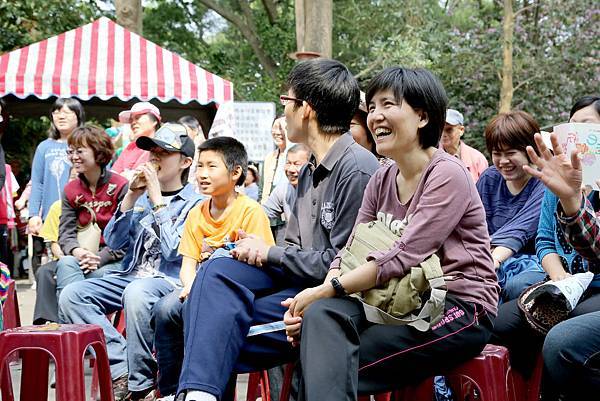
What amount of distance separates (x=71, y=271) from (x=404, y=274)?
9.10 ft

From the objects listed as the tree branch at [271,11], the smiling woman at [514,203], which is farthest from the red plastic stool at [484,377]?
the tree branch at [271,11]

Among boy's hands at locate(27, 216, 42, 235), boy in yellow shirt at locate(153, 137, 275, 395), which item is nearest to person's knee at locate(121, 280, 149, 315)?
boy in yellow shirt at locate(153, 137, 275, 395)

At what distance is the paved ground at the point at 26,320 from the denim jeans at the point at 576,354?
233 centimetres

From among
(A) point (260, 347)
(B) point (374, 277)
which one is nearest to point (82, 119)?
(A) point (260, 347)

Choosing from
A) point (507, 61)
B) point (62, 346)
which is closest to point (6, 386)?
point (62, 346)

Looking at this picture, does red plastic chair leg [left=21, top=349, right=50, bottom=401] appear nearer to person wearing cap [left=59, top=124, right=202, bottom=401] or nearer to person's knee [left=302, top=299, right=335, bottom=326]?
person wearing cap [left=59, top=124, right=202, bottom=401]

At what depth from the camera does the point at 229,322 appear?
321 centimetres

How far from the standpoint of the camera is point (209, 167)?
13.7ft

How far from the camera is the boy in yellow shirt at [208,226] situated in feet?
13.0

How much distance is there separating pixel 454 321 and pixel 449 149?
3.08 m

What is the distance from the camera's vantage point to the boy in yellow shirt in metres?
3.95

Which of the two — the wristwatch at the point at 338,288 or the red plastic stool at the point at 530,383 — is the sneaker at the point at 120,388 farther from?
the red plastic stool at the point at 530,383

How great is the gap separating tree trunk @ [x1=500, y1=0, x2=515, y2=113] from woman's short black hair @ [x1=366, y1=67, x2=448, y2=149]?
397 inches

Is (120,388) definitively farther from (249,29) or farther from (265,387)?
(249,29)
